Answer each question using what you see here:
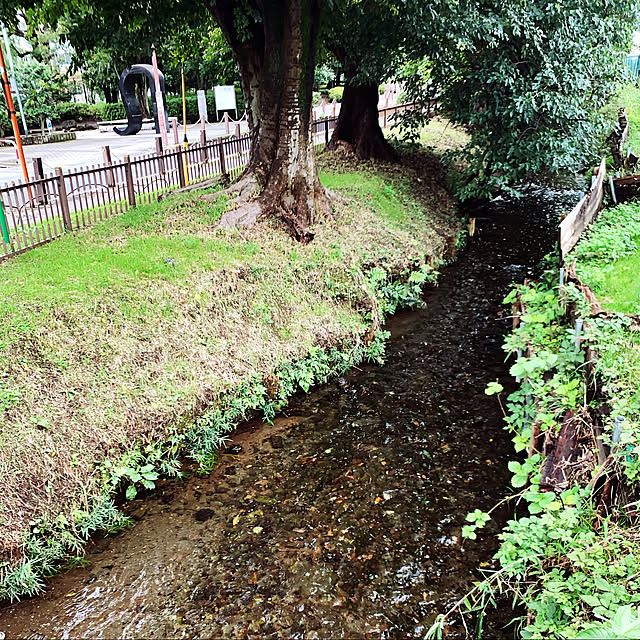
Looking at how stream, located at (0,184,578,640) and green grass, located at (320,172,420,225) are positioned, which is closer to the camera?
stream, located at (0,184,578,640)

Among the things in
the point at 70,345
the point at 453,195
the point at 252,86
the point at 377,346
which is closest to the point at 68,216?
the point at 70,345

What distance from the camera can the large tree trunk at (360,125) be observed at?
17.0 metres

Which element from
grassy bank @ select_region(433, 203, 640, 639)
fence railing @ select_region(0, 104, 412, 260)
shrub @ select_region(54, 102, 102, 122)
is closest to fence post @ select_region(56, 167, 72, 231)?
fence railing @ select_region(0, 104, 412, 260)

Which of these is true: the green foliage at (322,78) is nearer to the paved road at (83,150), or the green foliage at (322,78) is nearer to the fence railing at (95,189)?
the paved road at (83,150)

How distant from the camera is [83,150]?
87.4 feet

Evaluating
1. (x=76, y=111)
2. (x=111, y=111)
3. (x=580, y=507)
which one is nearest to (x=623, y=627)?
(x=580, y=507)

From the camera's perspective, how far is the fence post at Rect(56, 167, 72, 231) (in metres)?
9.56

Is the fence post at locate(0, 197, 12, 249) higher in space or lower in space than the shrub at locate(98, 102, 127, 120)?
lower

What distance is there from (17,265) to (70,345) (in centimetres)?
222

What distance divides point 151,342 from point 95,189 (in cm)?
429

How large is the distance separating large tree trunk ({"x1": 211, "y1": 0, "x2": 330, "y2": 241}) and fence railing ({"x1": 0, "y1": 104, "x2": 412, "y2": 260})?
5.72 feet

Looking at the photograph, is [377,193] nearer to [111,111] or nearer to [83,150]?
[83,150]

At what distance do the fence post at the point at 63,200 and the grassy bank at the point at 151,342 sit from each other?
39 centimetres

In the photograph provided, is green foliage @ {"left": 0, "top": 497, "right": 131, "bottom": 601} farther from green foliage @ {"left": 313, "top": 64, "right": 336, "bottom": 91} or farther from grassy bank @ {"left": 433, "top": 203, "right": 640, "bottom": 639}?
green foliage @ {"left": 313, "top": 64, "right": 336, "bottom": 91}
